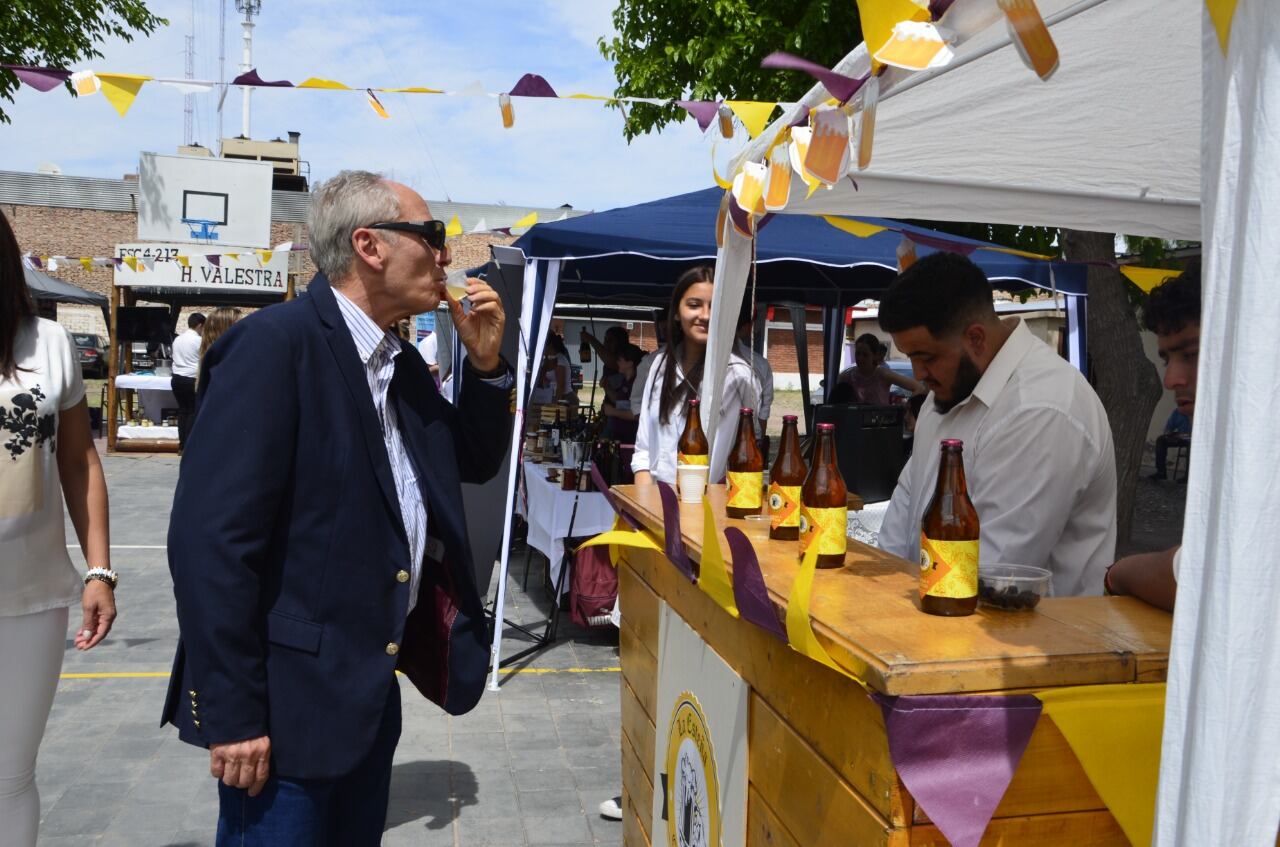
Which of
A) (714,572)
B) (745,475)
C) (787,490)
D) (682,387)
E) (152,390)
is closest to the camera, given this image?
(714,572)

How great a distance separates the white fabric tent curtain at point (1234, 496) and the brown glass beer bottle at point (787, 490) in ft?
4.08

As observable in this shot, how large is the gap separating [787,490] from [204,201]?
1719 cm

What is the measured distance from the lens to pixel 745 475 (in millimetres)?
2643

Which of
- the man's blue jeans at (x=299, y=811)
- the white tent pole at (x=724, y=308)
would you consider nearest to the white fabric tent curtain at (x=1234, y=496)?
the man's blue jeans at (x=299, y=811)

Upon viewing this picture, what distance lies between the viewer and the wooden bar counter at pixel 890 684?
1.42 metres

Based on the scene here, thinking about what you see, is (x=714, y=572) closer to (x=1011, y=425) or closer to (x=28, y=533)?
(x=1011, y=425)

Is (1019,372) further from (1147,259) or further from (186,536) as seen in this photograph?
(1147,259)

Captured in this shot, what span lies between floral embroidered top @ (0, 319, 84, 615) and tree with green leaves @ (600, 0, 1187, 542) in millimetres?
6397

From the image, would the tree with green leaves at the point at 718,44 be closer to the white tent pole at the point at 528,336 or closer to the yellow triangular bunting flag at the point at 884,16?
the white tent pole at the point at 528,336

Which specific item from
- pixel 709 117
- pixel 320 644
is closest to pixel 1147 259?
pixel 709 117

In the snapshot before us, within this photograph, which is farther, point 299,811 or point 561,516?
point 561,516

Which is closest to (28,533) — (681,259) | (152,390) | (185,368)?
(681,259)

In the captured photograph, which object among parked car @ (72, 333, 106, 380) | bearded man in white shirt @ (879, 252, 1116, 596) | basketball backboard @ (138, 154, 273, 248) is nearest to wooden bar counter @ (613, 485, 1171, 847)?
A: bearded man in white shirt @ (879, 252, 1116, 596)

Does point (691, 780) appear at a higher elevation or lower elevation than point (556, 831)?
higher
